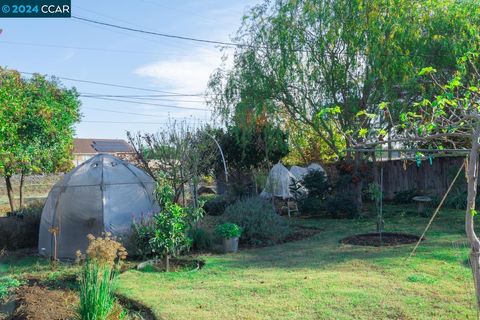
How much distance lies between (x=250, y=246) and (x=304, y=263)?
2953mm

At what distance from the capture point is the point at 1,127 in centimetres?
1060

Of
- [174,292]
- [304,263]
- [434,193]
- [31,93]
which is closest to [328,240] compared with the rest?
[304,263]

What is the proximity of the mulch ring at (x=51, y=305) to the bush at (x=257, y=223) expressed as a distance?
543cm

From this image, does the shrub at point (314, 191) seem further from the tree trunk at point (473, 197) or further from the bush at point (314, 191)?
the tree trunk at point (473, 197)

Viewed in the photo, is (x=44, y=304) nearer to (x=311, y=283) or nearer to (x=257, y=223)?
(x=311, y=283)

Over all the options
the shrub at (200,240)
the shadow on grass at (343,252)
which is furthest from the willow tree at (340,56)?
the shrub at (200,240)

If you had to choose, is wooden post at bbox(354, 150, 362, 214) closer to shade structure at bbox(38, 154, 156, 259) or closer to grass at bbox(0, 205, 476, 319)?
grass at bbox(0, 205, 476, 319)

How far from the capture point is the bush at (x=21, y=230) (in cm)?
1369

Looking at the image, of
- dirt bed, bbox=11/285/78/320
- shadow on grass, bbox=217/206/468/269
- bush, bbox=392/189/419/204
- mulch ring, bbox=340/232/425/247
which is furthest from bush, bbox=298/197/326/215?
dirt bed, bbox=11/285/78/320

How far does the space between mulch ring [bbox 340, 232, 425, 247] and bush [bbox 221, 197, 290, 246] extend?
66.1 inches

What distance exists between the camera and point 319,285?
802cm

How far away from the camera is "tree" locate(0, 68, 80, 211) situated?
1587 cm

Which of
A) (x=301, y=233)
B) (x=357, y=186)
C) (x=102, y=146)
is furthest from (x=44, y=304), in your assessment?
(x=102, y=146)

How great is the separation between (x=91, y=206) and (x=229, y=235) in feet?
11.1
